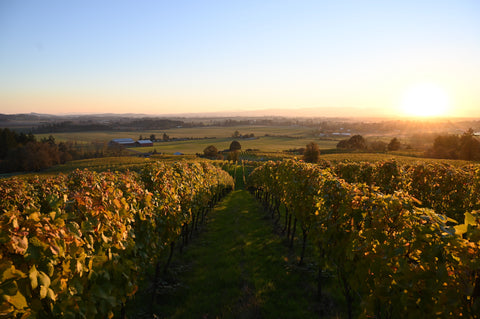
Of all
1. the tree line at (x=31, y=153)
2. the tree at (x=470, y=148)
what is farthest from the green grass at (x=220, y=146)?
the tree at (x=470, y=148)

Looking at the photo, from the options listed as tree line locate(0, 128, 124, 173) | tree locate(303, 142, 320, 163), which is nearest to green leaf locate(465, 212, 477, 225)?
tree locate(303, 142, 320, 163)

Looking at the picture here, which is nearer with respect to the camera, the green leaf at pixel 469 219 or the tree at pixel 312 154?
the green leaf at pixel 469 219

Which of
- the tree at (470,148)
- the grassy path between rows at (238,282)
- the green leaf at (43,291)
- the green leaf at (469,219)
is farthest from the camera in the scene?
the tree at (470,148)

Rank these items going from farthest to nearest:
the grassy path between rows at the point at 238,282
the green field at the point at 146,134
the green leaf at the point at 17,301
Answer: the green field at the point at 146,134 → the grassy path between rows at the point at 238,282 → the green leaf at the point at 17,301

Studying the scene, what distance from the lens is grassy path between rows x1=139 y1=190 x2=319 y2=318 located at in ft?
21.3

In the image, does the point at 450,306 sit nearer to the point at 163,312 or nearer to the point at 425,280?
the point at 425,280

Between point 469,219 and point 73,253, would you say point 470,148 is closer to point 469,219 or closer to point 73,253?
point 469,219

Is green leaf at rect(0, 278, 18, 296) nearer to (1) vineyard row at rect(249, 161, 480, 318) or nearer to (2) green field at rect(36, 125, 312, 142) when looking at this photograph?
(1) vineyard row at rect(249, 161, 480, 318)

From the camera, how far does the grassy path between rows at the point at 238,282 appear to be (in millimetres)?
6488

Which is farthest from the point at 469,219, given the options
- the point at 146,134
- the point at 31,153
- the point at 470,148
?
the point at 146,134

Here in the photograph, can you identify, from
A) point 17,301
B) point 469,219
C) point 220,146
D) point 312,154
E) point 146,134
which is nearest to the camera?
point 17,301

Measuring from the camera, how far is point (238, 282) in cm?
783

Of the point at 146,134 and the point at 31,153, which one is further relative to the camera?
the point at 146,134

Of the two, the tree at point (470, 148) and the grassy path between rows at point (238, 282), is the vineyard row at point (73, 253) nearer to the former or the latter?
the grassy path between rows at point (238, 282)
